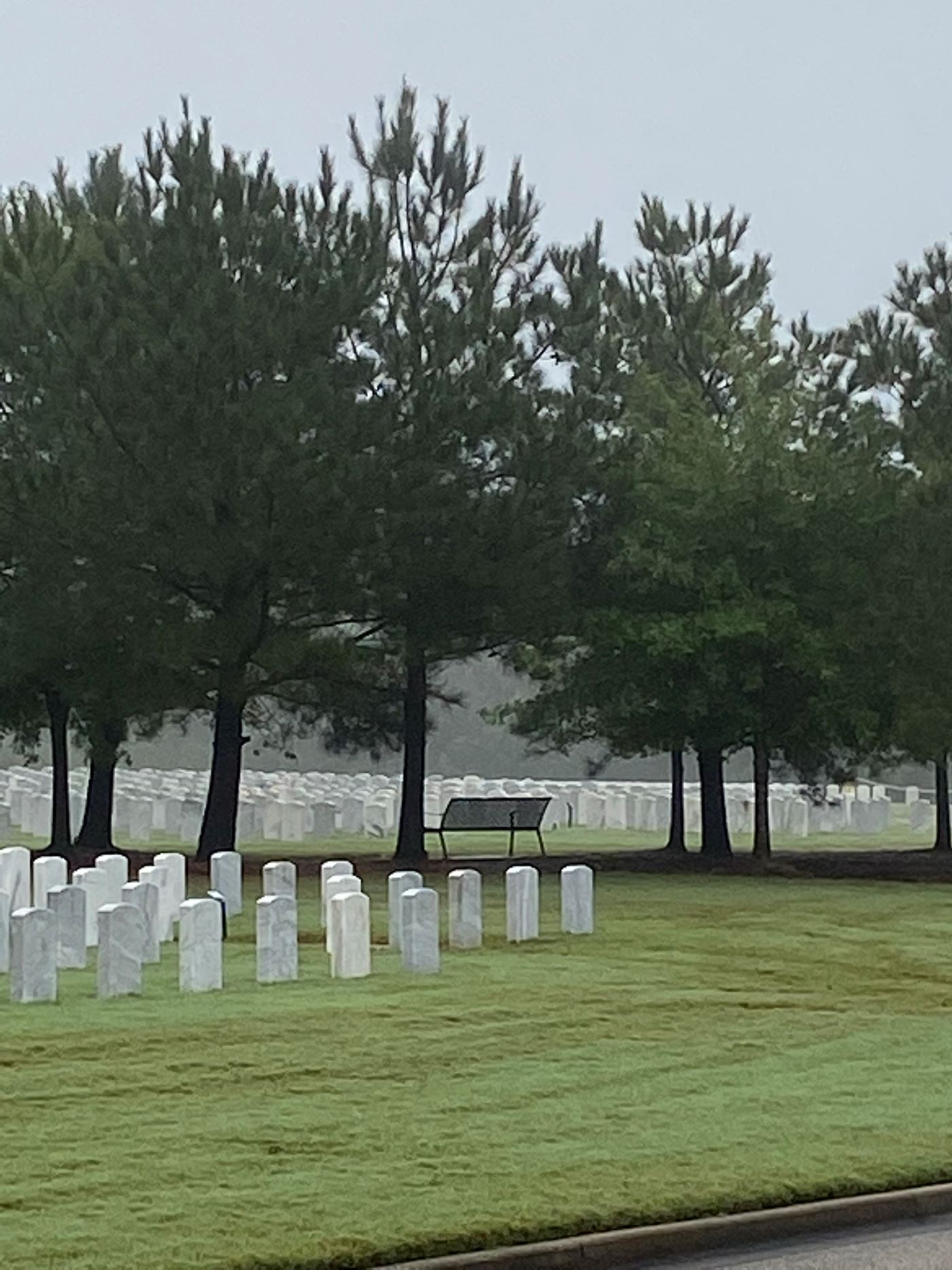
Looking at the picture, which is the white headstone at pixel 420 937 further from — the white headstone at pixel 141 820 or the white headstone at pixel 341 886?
the white headstone at pixel 141 820

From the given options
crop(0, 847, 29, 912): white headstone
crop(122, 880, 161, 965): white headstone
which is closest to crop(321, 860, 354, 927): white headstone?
crop(122, 880, 161, 965): white headstone

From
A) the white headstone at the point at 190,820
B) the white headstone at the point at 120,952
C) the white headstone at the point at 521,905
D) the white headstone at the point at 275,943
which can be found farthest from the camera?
the white headstone at the point at 190,820

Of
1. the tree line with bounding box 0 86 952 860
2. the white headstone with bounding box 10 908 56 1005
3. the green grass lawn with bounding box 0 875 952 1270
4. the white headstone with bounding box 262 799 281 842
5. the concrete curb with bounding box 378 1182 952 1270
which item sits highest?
the tree line with bounding box 0 86 952 860

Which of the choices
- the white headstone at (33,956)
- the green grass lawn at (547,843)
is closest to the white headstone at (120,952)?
the white headstone at (33,956)

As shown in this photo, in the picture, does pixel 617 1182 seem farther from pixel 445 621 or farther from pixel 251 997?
pixel 445 621

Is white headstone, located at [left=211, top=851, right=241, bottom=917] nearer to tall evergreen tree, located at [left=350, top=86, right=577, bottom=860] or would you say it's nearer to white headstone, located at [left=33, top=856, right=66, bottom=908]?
white headstone, located at [left=33, top=856, right=66, bottom=908]

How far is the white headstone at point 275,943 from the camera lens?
44.3 feet

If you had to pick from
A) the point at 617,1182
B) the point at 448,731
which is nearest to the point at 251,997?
the point at 617,1182

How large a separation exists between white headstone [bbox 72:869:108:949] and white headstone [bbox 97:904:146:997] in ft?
7.80

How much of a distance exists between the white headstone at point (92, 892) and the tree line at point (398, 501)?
967 cm

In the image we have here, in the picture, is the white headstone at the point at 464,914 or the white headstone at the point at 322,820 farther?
the white headstone at the point at 322,820

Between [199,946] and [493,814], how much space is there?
1568cm

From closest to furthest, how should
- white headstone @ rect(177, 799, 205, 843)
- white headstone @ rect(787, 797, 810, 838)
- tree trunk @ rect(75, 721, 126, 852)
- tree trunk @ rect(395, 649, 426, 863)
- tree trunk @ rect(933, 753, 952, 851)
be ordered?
1. tree trunk @ rect(75, 721, 126, 852)
2. tree trunk @ rect(395, 649, 426, 863)
3. tree trunk @ rect(933, 753, 952, 851)
4. white headstone @ rect(177, 799, 205, 843)
5. white headstone @ rect(787, 797, 810, 838)

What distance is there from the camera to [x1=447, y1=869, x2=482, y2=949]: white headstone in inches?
629
